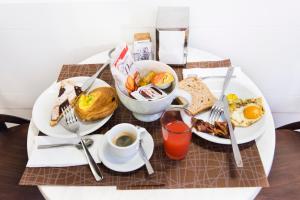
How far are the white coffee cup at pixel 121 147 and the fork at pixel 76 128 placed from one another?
0.06 meters

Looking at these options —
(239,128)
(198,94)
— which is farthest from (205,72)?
(239,128)

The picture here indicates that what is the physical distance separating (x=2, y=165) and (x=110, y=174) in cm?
54

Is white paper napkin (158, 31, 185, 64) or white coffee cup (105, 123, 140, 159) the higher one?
white paper napkin (158, 31, 185, 64)

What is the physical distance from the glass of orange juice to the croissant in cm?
18

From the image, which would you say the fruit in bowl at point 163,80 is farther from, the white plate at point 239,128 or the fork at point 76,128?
the fork at point 76,128

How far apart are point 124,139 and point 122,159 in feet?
0.18

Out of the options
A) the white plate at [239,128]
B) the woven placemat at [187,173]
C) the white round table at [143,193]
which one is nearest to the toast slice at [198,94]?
the white plate at [239,128]

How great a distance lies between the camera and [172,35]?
1026 mm

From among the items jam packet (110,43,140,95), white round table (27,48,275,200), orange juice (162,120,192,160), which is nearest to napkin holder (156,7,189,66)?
jam packet (110,43,140,95)

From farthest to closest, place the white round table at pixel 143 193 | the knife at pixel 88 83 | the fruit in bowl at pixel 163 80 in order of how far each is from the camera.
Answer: the knife at pixel 88 83 → the fruit in bowl at pixel 163 80 → the white round table at pixel 143 193

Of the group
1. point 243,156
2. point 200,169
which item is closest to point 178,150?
point 200,169

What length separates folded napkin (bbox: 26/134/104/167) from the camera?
77 centimetres

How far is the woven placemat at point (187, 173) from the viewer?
0.73 m

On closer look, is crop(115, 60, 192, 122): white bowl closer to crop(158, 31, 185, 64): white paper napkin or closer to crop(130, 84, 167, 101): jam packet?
crop(130, 84, 167, 101): jam packet
